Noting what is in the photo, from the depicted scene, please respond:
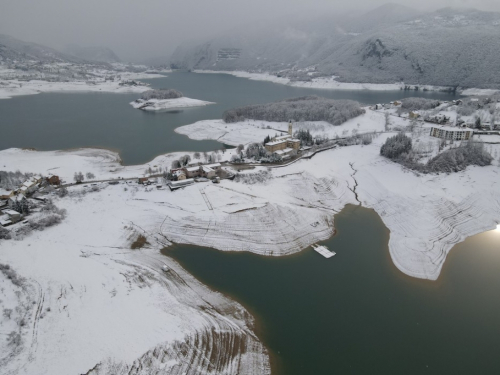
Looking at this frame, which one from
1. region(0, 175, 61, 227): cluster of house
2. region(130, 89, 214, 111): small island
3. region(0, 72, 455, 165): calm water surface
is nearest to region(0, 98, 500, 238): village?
region(0, 175, 61, 227): cluster of house

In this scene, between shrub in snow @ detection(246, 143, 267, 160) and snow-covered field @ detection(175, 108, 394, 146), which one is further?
snow-covered field @ detection(175, 108, 394, 146)

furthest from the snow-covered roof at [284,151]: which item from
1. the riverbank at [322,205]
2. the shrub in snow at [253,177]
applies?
the shrub in snow at [253,177]

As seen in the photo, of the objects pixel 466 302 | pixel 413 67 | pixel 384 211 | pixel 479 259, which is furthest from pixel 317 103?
pixel 413 67

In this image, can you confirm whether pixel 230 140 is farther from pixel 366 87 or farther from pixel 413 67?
pixel 413 67

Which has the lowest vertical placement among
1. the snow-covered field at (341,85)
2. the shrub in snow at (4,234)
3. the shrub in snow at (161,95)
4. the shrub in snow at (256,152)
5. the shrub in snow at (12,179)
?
the shrub in snow at (4,234)

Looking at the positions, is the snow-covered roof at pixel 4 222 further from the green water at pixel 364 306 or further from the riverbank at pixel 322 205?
the green water at pixel 364 306

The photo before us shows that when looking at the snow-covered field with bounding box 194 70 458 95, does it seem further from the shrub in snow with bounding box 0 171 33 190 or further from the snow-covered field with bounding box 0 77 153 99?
the shrub in snow with bounding box 0 171 33 190
